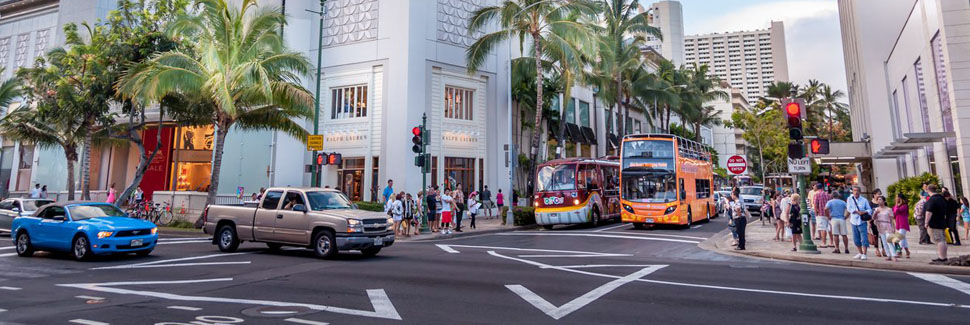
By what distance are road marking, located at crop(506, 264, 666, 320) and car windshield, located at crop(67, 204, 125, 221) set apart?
1046 cm

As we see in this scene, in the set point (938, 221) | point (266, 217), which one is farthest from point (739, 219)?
point (266, 217)

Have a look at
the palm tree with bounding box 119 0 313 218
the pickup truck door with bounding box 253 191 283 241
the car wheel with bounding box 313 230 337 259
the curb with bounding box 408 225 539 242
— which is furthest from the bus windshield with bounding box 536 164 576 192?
the pickup truck door with bounding box 253 191 283 241

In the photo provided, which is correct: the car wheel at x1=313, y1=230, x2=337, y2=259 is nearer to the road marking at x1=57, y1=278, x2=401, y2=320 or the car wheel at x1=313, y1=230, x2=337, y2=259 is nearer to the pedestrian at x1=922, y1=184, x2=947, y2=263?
the road marking at x1=57, y1=278, x2=401, y2=320

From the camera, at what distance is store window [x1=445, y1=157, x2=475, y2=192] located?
27.3 meters

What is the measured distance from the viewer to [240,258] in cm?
1181

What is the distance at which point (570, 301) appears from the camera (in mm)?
7004

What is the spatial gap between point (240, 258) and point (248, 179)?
18.8m

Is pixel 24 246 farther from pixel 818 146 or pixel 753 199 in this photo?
pixel 753 199

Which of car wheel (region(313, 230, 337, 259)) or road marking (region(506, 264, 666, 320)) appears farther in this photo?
car wheel (region(313, 230, 337, 259))

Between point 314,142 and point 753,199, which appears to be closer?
point 314,142

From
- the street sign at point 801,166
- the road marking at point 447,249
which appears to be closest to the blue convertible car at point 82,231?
the road marking at point 447,249

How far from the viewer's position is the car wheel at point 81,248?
11.2 metres

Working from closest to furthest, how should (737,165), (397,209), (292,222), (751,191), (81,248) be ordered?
(81,248) < (292,222) < (397,209) < (737,165) < (751,191)

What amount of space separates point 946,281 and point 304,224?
41.7 ft
